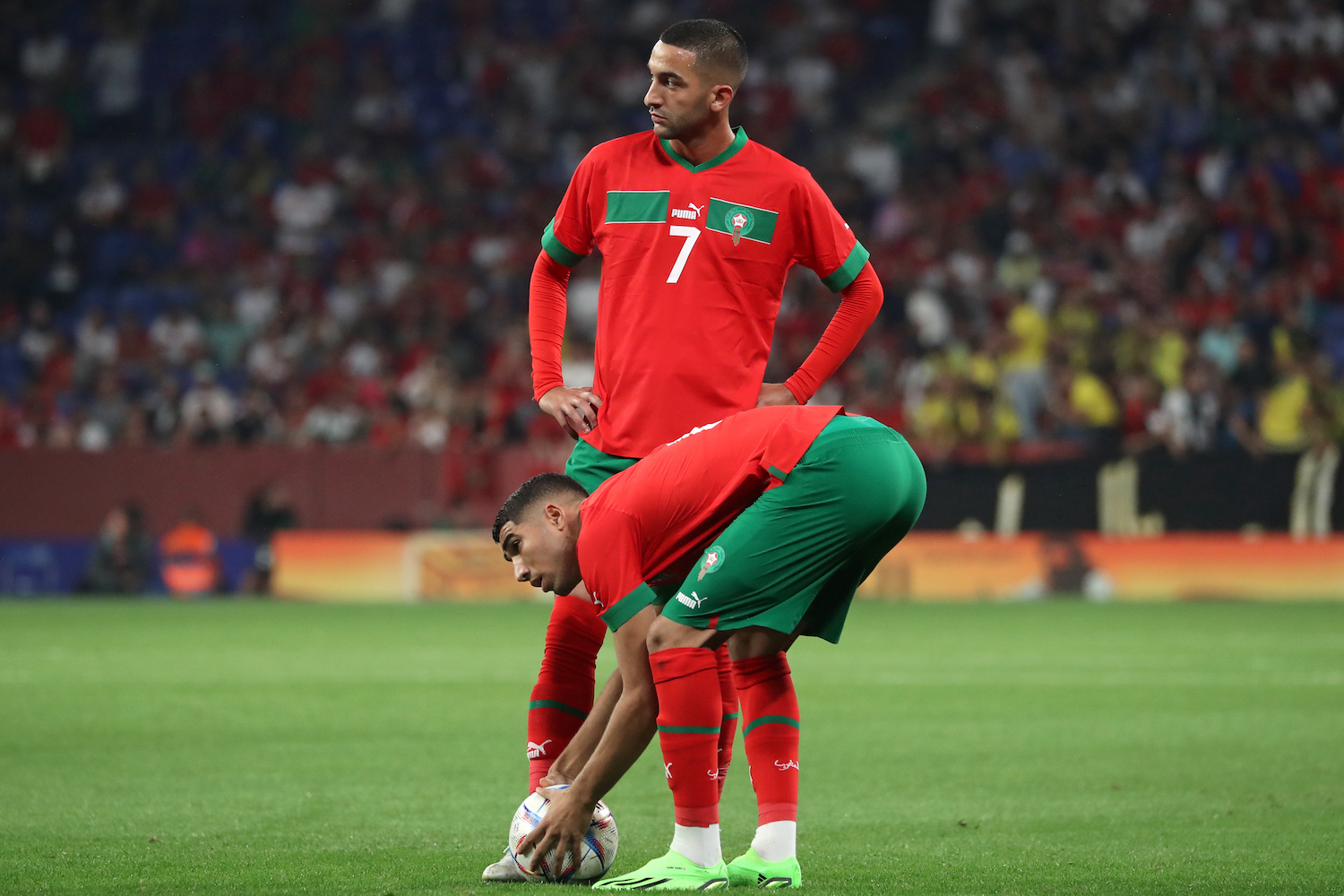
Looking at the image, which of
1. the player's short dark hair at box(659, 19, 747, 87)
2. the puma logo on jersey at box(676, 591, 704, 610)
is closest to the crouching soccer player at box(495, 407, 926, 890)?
the puma logo on jersey at box(676, 591, 704, 610)

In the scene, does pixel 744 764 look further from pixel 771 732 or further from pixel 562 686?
pixel 771 732

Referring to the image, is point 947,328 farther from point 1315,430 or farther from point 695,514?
point 695,514

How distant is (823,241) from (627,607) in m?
1.41

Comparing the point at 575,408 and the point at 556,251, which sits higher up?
the point at 556,251

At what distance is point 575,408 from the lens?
504cm

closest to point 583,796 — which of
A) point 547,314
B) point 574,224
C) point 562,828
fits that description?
point 562,828

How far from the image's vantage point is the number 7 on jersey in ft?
→ 16.1

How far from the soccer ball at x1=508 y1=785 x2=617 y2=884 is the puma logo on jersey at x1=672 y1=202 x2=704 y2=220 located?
65.0 inches

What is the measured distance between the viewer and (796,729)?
463 centimetres

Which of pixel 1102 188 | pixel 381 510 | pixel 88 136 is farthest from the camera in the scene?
pixel 88 136

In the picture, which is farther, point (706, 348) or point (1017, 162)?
point (1017, 162)

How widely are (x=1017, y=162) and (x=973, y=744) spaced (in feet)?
50.5

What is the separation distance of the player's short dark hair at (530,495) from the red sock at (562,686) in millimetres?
620

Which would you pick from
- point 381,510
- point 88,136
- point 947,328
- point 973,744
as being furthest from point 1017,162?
point 973,744
